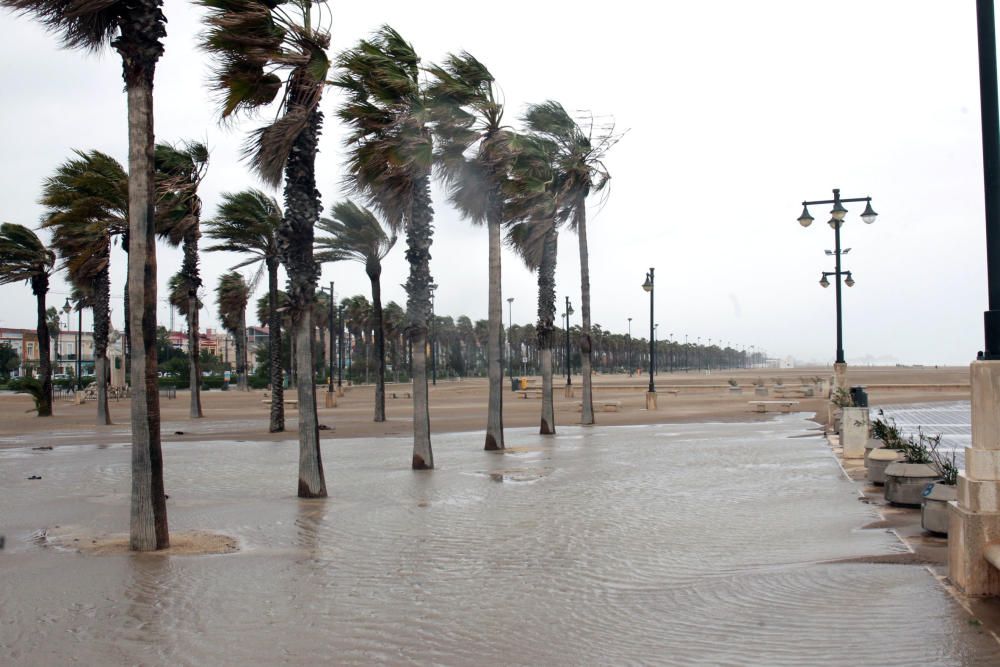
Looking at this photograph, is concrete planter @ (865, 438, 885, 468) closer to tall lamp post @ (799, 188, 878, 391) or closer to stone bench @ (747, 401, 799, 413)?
tall lamp post @ (799, 188, 878, 391)

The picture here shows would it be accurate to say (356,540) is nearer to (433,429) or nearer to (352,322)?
(433,429)

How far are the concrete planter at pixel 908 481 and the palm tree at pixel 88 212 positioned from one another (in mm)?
24072

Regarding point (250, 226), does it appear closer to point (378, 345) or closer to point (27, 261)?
point (378, 345)

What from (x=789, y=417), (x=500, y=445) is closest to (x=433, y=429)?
(x=500, y=445)

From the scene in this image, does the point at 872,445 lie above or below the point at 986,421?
below

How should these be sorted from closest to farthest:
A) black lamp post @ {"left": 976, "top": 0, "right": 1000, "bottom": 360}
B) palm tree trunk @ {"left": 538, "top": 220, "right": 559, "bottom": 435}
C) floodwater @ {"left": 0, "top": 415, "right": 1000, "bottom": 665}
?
floodwater @ {"left": 0, "top": 415, "right": 1000, "bottom": 665}, black lamp post @ {"left": 976, "top": 0, "right": 1000, "bottom": 360}, palm tree trunk @ {"left": 538, "top": 220, "right": 559, "bottom": 435}

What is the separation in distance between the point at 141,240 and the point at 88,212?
73.2ft

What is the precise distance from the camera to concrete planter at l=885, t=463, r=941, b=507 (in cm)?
1109

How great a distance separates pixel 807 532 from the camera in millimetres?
9984

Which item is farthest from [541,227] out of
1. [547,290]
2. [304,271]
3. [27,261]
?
[27,261]

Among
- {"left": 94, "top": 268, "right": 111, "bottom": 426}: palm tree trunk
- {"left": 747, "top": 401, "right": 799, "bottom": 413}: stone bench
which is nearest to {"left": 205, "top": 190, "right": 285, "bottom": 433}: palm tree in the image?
{"left": 94, "top": 268, "right": 111, "bottom": 426}: palm tree trunk

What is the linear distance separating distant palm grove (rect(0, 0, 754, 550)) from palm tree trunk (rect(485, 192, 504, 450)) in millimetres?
49

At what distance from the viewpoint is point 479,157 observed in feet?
69.8

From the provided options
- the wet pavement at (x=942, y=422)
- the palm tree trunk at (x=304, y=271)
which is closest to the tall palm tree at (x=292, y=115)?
the palm tree trunk at (x=304, y=271)
